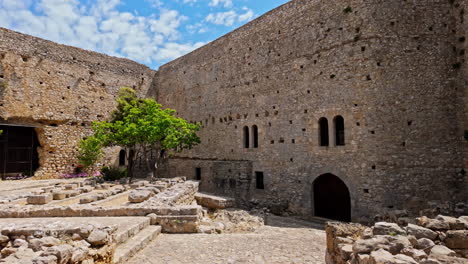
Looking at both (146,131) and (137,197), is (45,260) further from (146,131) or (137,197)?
(146,131)

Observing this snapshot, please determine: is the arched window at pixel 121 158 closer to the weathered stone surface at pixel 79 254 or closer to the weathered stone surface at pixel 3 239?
the weathered stone surface at pixel 3 239

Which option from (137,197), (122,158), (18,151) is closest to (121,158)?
(122,158)

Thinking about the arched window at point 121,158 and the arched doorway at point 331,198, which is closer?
the arched doorway at point 331,198

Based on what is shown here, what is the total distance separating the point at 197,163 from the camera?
62.5 ft

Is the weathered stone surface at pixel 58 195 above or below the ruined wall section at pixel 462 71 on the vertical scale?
below

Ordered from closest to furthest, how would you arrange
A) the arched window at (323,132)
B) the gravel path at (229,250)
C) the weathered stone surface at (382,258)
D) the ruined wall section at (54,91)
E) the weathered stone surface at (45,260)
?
the weathered stone surface at (382,258)
the weathered stone surface at (45,260)
the gravel path at (229,250)
the arched window at (323,132)
the ruined wall section at (54,91)

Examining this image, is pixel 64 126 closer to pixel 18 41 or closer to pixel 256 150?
pixel 18 41

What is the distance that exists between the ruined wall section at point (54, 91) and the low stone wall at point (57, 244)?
14.7 metres

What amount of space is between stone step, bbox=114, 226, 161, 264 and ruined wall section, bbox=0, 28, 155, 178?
14.9 m

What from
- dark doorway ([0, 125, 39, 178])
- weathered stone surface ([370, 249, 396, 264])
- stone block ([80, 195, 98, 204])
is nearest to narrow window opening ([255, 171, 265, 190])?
stone block ([80, 195, 98, 204])

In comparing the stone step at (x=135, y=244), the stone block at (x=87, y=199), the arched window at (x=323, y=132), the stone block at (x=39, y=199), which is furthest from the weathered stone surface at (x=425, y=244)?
the stone block at (x=39, y=199)

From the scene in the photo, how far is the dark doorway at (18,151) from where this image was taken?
1720cm

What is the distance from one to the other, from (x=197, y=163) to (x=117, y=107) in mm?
7542

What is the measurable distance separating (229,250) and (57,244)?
336 cm
